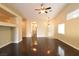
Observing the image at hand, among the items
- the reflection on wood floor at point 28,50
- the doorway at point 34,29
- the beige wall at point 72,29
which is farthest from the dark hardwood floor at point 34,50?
the doorway at point 34,29

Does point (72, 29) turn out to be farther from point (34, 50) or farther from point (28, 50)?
point (28, 50)

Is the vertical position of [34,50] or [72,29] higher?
[72,29]

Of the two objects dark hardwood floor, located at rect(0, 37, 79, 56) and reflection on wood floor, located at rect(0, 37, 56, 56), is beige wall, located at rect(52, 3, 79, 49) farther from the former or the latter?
reflection on wood floor, located at rect(0, 37, 56, 56)

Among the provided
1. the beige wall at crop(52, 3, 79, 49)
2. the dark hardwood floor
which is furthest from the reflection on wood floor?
the beige wall at crop(52, 3, 79, 49)

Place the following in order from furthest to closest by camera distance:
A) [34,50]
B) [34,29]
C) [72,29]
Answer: [34,29] → [72,29] → [34,50]

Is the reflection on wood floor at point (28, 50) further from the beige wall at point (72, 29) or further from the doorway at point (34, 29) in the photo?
the doorway at point (34, 29)

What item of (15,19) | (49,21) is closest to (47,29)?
(49,21)

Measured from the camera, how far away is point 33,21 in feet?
41.0

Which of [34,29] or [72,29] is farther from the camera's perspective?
[34,29]

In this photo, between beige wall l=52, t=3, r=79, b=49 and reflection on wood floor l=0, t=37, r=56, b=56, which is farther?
beige wall l=52, t=3, r=79, b=49

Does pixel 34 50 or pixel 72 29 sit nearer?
pixel 34 50

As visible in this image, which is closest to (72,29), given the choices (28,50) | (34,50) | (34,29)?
(34,50)

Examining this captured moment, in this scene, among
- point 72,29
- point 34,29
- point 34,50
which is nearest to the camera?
point 34,50

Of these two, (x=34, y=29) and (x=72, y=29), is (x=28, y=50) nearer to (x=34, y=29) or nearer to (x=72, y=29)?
(x=72, y=29)
